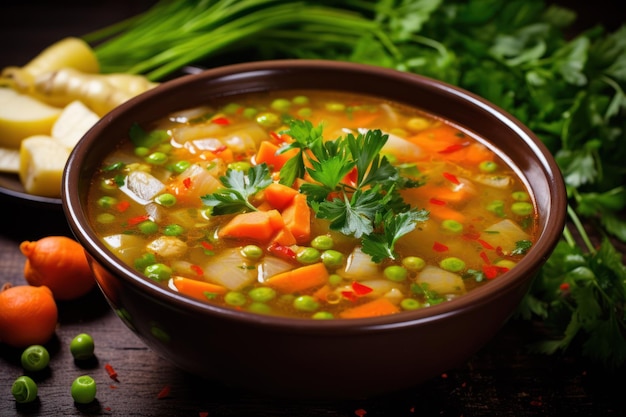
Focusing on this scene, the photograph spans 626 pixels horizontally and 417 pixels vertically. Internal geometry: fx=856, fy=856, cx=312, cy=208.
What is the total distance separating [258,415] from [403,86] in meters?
1.58

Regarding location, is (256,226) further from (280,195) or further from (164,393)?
(164,393)

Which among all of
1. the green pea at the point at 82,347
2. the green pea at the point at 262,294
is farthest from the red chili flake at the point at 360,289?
the green pea at the point at 82,347

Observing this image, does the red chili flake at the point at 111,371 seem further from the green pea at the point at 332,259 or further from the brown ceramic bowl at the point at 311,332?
the green pea at the point at 332,259

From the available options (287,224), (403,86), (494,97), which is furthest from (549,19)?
(287,224)

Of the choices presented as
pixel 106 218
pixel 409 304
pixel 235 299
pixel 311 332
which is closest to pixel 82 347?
pixel 106 218

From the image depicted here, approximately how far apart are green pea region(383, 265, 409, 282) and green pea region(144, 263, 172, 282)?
0.70m

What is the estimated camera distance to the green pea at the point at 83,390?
2.87 meters

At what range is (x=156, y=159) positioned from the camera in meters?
3.35

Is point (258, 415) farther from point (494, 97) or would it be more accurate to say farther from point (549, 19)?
point (549, 19)

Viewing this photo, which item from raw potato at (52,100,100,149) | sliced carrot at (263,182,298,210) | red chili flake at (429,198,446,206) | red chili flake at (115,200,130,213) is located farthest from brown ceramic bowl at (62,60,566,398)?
raw potato at (52,100,100,149)

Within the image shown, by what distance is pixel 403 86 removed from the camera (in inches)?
145

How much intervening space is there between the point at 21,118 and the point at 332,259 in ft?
7.20

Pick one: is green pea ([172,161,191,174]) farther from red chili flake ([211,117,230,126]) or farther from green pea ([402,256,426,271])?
green pea ([402,256,426,271])

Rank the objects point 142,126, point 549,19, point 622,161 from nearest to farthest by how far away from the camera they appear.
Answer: point 142,126
point 622,161
point 549,19
